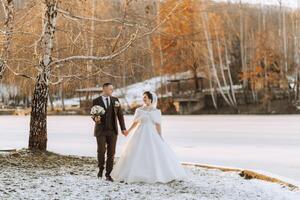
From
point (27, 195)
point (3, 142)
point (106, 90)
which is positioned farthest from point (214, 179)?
point (3, 142)

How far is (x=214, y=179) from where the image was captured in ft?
30.1

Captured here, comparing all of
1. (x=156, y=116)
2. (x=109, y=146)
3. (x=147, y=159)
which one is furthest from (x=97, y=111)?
(x=147, y=159)

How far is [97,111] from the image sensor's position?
28.5ft

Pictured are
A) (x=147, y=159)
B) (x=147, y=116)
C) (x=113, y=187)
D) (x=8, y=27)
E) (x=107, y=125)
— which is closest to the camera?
(x=113, y=187)

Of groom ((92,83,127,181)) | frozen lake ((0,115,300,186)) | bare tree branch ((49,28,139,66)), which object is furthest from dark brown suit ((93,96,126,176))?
frozen lake ((0,115,300,186))

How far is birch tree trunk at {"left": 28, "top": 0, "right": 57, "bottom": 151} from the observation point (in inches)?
441

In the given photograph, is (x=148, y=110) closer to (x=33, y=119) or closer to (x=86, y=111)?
(x=33, y=119)

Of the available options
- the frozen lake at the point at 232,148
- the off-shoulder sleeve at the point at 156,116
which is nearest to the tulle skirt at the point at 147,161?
the off-shoulder sleeve at the point at 156,116

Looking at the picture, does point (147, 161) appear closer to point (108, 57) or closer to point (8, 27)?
point (108, 57)

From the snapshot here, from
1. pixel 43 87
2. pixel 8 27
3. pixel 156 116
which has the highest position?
pixel 8 27

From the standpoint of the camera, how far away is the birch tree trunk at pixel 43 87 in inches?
441

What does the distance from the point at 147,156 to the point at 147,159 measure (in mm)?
51

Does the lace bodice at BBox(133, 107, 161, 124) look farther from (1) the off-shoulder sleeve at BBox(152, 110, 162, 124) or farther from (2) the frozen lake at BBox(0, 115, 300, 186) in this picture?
(2) the frozen lake at BBox(0, 115, 300, 186)

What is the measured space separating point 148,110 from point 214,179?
1688 mm
